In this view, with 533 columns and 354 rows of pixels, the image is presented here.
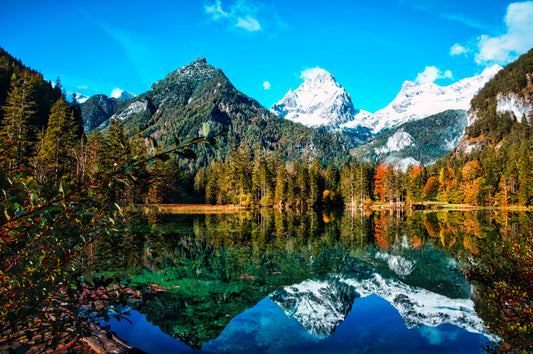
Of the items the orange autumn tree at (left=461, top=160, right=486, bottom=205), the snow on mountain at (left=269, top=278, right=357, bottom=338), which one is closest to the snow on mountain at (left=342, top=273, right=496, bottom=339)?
the snow on mountain at (left=269, top=278, right=357, bottom=338)

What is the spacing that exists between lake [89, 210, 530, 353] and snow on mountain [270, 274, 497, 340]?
0.04m

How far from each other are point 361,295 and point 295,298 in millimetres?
2833

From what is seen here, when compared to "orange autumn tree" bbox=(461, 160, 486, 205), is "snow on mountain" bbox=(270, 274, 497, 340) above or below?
below

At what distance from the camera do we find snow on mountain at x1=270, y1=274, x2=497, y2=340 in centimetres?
857

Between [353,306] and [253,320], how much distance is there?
379cm

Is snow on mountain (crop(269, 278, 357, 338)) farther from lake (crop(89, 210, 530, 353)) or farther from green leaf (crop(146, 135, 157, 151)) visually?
green leaf (crop(146, 135, 157, 151))

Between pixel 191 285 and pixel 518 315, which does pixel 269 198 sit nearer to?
pixel 191 285

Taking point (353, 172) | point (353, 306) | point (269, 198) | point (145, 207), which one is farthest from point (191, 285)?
point (353, 172)

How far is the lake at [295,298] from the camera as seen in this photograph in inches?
291

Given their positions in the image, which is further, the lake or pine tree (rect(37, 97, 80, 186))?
pine tree (rect(37, 97, 80, 186))

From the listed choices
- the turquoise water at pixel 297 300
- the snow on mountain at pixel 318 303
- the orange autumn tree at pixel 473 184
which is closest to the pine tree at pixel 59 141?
the turquoise water at pixel 297 300

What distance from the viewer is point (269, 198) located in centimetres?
7262

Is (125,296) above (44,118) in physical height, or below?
below

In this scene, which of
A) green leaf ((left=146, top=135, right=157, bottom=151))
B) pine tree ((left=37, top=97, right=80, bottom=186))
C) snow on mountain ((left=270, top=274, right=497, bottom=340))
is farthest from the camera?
pine tree ((left=37, top=97, right=80, bottom=186))
